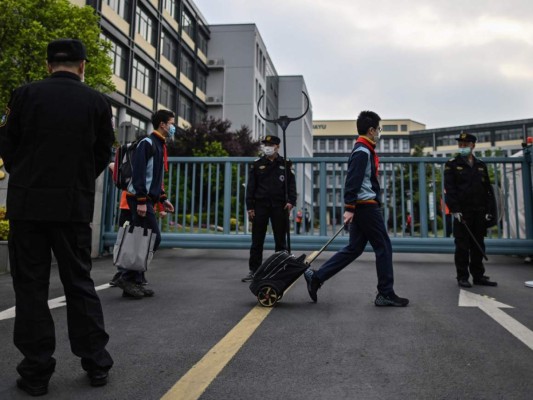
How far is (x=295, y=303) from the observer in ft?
14.5

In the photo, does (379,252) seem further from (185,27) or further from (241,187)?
(185,27)

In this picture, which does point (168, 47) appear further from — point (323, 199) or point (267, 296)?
point (267, 296)

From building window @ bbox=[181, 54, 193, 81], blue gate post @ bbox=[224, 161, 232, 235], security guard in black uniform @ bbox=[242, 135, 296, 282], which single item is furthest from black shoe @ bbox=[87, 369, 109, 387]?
building window @ bbox=[181, 54, 193, 81]

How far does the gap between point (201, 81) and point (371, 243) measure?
47231 millimetres

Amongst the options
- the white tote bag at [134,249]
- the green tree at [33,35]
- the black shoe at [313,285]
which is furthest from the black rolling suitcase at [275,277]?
the green tree at [33,35]

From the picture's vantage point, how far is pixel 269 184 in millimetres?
5941

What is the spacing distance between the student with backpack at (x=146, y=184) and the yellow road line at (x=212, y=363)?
4.92 feet

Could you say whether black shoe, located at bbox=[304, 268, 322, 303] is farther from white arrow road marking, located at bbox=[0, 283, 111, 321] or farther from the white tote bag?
white arrow road marking, located at bbox=[0, 283, 111, 321]

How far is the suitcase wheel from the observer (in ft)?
13.7

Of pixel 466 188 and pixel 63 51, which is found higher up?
pixel 63 51

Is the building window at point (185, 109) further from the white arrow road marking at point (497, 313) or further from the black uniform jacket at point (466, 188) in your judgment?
the white arrow road marking at point (497, 313)

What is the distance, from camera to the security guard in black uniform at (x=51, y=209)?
7.75 ft

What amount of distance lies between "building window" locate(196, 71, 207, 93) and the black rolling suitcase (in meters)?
45.0

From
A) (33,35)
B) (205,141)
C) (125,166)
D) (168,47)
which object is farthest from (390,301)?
(168,47)
